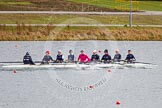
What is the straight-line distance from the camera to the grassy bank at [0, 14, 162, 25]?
260 ft

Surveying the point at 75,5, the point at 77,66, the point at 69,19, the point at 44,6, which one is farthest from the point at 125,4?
the point at 77,66

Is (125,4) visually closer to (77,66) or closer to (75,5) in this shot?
(75,5)

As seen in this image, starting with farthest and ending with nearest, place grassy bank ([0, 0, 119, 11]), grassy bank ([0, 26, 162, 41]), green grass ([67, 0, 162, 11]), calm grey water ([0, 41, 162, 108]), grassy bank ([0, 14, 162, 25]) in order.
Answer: green grass ([67, 0, 162, 11]), grassy bank ([0, 0, 119, 11]), grassy bank ([0, 14, 162, 25]), grassy bank ([0, 26, 162, 41]), calm grey water ([0, 41, 162, 108])

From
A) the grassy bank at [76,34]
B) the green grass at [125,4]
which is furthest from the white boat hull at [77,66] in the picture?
the green grass at [125,4]

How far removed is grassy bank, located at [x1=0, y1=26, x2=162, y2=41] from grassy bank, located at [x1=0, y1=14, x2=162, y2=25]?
7.13m

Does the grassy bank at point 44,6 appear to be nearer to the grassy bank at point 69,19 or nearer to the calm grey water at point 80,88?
the grassy bank at point 69,19

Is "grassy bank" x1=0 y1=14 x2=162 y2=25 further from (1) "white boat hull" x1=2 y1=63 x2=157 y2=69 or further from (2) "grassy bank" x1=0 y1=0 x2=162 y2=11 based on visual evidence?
(1) "white boat hull" x1=2 y1=63 x2=157 y2=69

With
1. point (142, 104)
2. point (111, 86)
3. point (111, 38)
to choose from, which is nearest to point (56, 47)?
point (111, 38)

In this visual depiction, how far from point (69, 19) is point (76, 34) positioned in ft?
37.3

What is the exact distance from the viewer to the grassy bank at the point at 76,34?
68.8 m

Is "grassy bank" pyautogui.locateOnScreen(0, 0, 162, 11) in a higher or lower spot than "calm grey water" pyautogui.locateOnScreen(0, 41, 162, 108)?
higher

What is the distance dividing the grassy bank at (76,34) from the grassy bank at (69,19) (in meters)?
7.13

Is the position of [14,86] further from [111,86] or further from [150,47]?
[150,47]

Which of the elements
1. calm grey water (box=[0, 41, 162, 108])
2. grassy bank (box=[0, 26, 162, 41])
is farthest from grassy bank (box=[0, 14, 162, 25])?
calm grey water (box=[0, 41, 162, 108])
